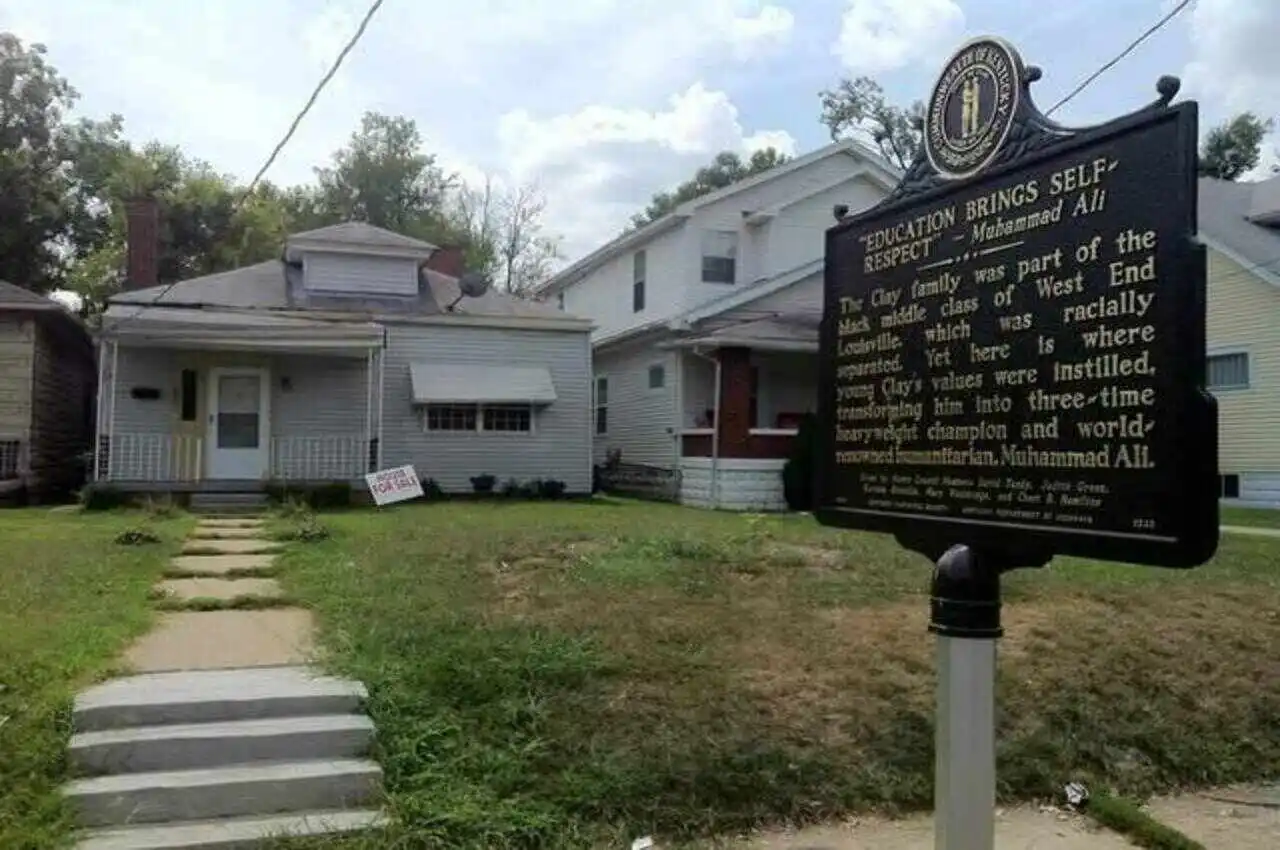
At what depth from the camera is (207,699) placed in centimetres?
519

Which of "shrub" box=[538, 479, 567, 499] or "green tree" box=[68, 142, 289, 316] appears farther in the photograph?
"green tree" box=[68, 142, 289, 316]

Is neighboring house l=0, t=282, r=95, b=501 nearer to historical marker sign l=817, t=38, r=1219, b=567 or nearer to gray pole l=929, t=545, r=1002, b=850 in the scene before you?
historical marker sign l=817, t=38, r=1219, b=567

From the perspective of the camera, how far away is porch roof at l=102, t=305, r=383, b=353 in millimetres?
17109

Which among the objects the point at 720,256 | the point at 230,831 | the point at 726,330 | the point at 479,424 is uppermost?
the point at 720,256

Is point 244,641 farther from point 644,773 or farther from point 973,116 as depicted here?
point 973,116

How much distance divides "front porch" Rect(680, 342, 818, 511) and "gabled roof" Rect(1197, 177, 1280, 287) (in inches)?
294

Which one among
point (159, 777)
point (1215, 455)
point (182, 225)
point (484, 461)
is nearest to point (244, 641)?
point (159, 777)

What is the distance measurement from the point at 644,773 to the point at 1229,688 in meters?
3.78

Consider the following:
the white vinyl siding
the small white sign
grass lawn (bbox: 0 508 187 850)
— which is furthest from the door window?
the white vinyl siding

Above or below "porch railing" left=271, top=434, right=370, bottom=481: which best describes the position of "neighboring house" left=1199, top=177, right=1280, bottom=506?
above

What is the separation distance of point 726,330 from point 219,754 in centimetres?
1512

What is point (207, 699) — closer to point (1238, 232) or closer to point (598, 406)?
point (598, 406)

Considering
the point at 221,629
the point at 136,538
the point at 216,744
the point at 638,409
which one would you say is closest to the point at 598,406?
the point at 638,409

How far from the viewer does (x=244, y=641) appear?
6598 millimetres
